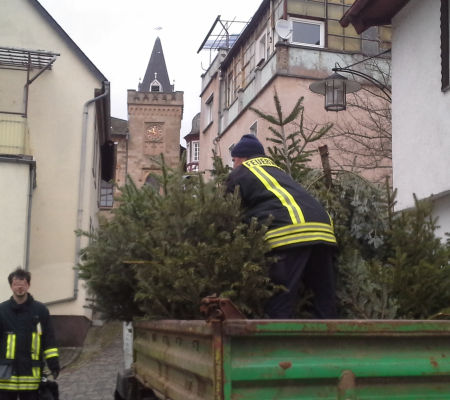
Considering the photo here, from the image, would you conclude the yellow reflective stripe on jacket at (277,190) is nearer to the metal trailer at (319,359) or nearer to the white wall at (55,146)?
the metal trailer at (319,359)

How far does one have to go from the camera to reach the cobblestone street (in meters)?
11.1

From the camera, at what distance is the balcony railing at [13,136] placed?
15.4m

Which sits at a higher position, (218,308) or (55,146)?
(55,146)

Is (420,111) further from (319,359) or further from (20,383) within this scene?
(319,359)

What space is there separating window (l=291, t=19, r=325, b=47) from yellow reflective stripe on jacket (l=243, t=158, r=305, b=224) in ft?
59.5

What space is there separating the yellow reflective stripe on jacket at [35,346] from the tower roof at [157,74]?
61793 millimetres

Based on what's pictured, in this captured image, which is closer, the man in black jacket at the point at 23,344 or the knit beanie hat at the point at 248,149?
the knit beanie hat at the point at 248,149

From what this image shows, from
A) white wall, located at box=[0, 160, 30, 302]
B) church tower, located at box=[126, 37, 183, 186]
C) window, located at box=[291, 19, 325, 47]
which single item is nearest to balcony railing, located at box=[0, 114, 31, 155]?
white wall, located at box=[0, 160, 30, 302]

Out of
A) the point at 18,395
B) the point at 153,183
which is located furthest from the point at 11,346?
the point at 153,183

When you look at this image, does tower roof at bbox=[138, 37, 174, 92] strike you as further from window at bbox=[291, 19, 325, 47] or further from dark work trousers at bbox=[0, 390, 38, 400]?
dark work trousers at bbox=[0, 390, 38, 400]

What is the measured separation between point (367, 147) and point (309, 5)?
732 centimetres

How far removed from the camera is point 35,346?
21.1ft

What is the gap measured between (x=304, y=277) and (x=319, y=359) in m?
1.25

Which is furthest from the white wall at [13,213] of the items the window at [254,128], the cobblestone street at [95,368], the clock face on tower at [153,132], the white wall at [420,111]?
the clock face on tower at [153,132]
